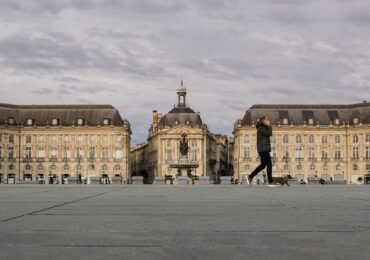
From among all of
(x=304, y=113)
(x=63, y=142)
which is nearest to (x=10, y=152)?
(x=63, y=142)

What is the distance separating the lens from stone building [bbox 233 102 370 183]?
121m

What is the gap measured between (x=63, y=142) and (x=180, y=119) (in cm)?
2583

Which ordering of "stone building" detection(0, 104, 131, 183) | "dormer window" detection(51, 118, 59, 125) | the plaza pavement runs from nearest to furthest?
the plaza pavement
"stone building" detection(0, 104, 131, 183)
"dormer window" detection(51, 118, 59, 125)

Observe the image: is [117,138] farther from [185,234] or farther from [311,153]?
[185,234]

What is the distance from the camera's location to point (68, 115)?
122000 millimetres

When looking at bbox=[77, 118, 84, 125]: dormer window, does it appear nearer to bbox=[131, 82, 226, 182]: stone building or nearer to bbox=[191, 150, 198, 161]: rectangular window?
bbox=[131, 82, 226, 182]: stone building

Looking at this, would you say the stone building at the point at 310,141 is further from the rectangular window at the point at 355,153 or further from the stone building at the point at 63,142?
the stone building at the point at 63,142

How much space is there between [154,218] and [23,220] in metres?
1.78

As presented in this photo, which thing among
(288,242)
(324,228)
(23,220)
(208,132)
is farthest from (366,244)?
(208,132)

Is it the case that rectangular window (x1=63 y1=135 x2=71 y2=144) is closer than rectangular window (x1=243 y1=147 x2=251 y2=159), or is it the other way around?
rectangular window (x1=63 y1=135 x2=71 y2=144)

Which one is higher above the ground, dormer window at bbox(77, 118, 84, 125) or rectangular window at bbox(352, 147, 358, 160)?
dormer window at bbox(77, 118, 84, 125)

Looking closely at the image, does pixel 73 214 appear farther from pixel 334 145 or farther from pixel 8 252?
pixel 334 145

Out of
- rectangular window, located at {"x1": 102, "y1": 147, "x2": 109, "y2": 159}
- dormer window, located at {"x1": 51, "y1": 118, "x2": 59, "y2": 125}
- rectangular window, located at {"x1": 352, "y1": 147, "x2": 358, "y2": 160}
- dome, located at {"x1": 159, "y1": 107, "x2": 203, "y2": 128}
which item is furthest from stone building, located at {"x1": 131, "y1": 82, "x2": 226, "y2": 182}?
rectangular window, located at {"x1": 352, "y1": 147, "x2": 358, "y2": 160}

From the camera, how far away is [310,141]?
122 m
